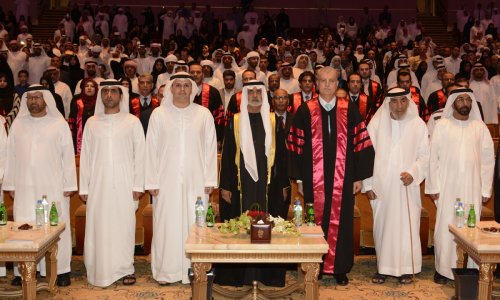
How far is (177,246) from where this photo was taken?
862 cm

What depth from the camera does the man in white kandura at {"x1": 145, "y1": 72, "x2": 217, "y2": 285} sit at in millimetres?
8602

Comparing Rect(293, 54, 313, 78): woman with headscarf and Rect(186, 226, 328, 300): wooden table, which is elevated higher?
Rect(293, 54, 313, 78): woman with headscarf

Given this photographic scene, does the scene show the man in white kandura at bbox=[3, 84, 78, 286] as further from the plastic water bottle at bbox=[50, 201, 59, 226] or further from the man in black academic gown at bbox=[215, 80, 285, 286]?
the man in black academic gown at bbox=[215, 80, 285, 286]

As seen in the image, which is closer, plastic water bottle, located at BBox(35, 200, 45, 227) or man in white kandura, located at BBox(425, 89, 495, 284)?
plastic water bottle, located at BBox(35, 200, 45, 227)

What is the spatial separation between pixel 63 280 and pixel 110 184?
113 centimetres

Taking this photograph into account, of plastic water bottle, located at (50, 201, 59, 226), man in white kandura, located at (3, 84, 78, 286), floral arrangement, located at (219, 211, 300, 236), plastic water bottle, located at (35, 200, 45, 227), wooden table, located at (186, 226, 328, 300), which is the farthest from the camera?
man in white kandura, located at (3, 84, 78, 286)

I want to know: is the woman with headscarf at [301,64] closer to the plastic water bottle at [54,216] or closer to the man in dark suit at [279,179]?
the man in dark suit at [279,179]

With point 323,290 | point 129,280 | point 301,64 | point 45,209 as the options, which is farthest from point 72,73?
point 323,290

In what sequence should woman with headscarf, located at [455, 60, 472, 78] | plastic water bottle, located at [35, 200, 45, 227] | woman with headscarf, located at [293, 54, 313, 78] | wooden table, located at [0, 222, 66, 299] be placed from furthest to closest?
woman with headscarf, located at [455, 60, 472, 78] → woman with headscarf, located at [293, 54, 313, 78] → plastic water bottle, located at [35, 200, 45, 227] → wooden table, located at [0, 222, 66, 299]

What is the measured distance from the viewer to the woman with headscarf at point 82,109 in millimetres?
11234

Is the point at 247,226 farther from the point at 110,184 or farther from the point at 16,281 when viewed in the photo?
the point at 16,281

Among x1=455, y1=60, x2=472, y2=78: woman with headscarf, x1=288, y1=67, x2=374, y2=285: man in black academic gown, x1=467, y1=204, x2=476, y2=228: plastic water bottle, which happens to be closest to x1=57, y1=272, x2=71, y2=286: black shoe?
x1=288, y1=67, x2=374, y2=285: man in black academic gown

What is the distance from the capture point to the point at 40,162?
8.55m

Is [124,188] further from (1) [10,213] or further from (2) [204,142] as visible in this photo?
(1) [10,213]
